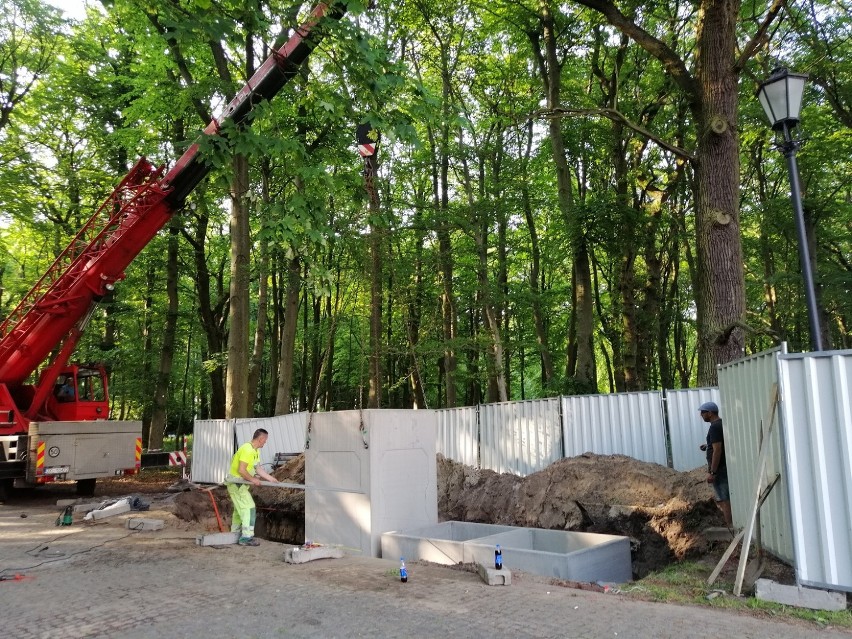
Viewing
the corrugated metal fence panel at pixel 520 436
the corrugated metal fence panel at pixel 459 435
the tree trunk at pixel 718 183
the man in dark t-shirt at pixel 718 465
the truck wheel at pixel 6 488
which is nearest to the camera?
the man in dark t-shirt at pixel 718 465

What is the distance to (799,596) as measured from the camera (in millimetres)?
5227

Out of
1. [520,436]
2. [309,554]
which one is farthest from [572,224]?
[309,554]

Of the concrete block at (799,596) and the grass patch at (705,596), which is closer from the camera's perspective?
the grass patch at (705,596)

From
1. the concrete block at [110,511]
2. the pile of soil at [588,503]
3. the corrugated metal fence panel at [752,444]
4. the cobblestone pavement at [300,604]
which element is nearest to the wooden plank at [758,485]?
the corrugated metal fence panel at [752,444]

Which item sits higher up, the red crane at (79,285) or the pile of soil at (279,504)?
the red crane at (79,285)

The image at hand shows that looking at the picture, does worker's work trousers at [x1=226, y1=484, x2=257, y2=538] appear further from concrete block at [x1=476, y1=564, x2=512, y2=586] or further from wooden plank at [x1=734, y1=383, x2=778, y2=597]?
wooden plank at [x1=734, y1=383, x2=778, y2=597]

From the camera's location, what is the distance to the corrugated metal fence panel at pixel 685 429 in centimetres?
1178

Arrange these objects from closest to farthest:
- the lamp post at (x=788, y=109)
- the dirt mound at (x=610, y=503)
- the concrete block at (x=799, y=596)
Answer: the concrete block at (x=799, y=596) < the lamp post at (x=788, y=109) < the dirt mound at (x=610, y=503)

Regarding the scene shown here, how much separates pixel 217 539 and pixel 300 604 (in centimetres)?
374

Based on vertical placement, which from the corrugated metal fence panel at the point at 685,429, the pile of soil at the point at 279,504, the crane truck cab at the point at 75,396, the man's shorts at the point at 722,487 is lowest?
the pile of soil at the point at 279,504

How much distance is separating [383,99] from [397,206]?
14.4 meters

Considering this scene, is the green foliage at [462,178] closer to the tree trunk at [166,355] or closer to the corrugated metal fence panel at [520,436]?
the tree trunk at [166,355]

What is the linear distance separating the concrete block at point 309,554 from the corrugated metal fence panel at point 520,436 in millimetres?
6516

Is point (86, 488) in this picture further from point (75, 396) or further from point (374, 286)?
point (374, 286)
